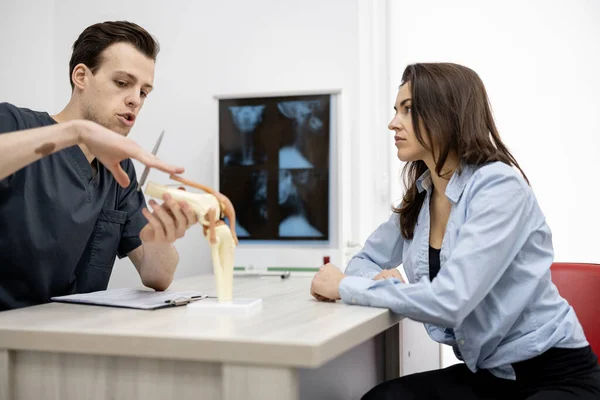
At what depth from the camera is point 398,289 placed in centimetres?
130

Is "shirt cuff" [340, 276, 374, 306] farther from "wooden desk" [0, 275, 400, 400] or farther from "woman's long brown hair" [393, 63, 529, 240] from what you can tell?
"woman's long brown hair" [393, 63, 529, 240]

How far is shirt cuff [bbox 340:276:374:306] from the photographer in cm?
136

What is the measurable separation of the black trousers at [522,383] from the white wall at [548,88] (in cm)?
114

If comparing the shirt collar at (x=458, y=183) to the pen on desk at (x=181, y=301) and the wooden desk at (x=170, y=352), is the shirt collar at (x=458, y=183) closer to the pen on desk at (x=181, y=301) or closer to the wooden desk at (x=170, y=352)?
the wooden desk at (x=170, y=352)

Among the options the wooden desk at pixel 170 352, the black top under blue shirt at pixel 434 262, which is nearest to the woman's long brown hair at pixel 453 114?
the black top under blue shirt at pixel 434 262

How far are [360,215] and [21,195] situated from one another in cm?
138

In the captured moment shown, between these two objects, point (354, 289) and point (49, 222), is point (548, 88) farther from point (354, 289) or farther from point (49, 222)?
point (49, 222)

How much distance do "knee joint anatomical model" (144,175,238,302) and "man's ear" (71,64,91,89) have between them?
637 millimetres

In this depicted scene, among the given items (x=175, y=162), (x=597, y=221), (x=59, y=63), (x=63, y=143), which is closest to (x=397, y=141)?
(x=63, y=143)

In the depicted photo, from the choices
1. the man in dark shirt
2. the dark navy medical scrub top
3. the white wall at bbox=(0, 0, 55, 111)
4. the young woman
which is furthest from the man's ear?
the white wall at bbox=(0, 0, 55, 111)

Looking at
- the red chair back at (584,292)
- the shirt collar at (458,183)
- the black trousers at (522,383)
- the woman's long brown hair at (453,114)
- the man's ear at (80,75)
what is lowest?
the black trousers at (522,383)

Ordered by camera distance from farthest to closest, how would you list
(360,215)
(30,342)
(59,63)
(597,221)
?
(59,63)
(360,215)
(597,221)
(30,342)

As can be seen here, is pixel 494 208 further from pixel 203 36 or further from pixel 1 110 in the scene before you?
pixel 203 36

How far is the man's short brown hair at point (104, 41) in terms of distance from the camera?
1788 mm
